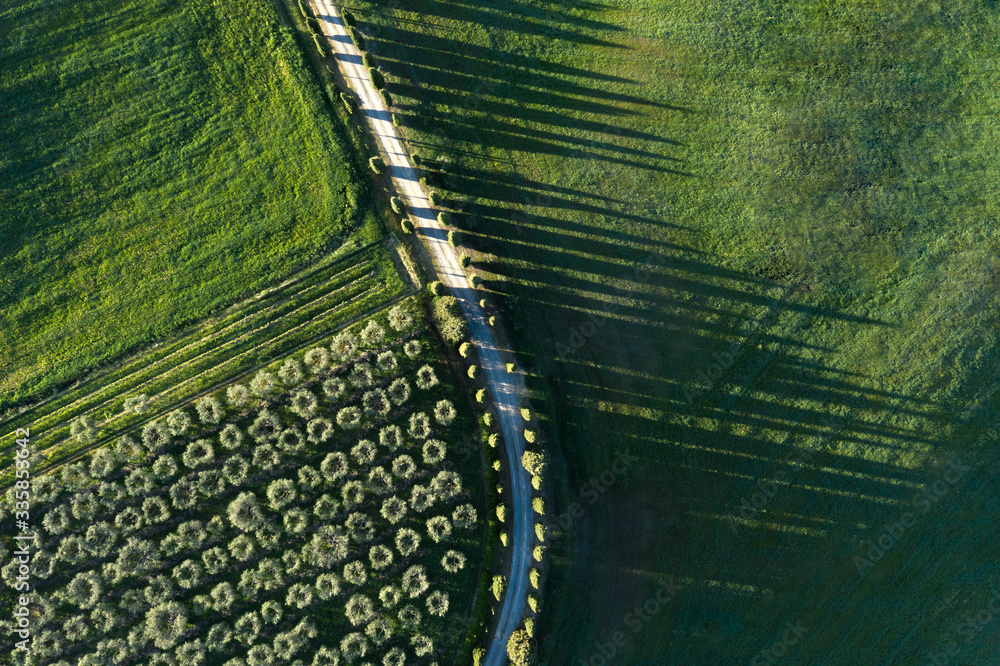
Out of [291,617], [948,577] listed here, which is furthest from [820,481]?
[291,617]

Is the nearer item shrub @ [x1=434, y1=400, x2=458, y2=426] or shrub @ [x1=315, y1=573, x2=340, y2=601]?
shrub @ [x1=315, y1=573, x2=340, y2=601]

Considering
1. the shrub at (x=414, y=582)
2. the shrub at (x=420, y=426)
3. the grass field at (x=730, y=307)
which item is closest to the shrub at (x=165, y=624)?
the shrub at (x=414, y=582)

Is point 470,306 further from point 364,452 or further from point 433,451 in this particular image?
point 364,452

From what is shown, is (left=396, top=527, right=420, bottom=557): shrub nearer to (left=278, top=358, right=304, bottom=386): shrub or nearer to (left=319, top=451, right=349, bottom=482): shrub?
(left=319, top=451, right=349, bottom=482): shrub

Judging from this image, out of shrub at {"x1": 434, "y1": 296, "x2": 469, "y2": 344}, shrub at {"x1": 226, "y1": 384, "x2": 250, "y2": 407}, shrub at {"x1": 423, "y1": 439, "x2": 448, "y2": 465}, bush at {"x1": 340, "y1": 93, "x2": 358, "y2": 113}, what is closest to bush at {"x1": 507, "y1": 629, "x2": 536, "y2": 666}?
shrub at {"x1": 423, "y1": 439, "x2": 448, "y2": 465}

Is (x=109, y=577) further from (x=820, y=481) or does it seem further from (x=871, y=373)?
(x=871, y=373)

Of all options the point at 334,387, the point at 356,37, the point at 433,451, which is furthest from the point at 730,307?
the point at 356,37
